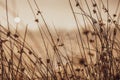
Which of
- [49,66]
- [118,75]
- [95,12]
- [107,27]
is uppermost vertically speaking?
[95,12]

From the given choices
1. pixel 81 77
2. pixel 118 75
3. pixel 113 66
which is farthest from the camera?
pixel 81 77

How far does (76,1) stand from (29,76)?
661 mm

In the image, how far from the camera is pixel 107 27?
191 cm

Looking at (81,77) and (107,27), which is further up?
(107,27)

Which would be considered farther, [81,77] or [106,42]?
[81,77]

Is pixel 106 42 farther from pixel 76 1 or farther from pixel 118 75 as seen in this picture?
pixel 76 1

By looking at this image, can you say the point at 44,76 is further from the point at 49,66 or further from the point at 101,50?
the point at 101,50

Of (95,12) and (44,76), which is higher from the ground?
(95,12)

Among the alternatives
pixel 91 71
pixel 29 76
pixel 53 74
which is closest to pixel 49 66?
pixel 53 74

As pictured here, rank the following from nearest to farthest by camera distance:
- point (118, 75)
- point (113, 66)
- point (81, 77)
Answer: point (118, 75)
point (113, 66)
point (81, 77)

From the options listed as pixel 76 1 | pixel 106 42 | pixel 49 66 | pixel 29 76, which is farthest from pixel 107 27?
pixel 29 76

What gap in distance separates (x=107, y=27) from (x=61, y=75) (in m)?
0.53

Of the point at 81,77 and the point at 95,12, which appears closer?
the point at 95,12

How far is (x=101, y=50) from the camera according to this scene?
1992 millimetres
